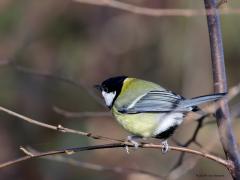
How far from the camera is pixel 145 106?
293 cm

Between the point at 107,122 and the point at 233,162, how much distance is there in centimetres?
389

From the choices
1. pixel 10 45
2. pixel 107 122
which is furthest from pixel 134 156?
pixel 10 45

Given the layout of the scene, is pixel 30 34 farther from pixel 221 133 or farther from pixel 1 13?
pixel 221 133

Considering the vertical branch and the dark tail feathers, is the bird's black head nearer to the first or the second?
the dark tail feathers

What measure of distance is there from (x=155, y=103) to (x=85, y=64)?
2.93 meters

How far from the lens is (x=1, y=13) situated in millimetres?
5270

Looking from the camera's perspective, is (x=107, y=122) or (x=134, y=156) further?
(x=107, y=122)

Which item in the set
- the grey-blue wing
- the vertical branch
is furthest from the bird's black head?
the vertical branch

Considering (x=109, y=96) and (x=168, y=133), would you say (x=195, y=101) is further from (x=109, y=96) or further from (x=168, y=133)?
(x=109, y=96)

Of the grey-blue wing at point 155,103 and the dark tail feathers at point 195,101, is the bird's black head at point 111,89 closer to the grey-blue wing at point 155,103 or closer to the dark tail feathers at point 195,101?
the grey-blue wing at point 155,103

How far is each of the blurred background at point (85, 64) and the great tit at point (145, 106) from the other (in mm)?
1403

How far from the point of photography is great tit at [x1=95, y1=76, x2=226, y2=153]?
8.69ft

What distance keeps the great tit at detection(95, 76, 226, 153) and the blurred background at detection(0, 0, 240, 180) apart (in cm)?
140

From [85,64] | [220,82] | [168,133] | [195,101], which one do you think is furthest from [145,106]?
[85,64]
